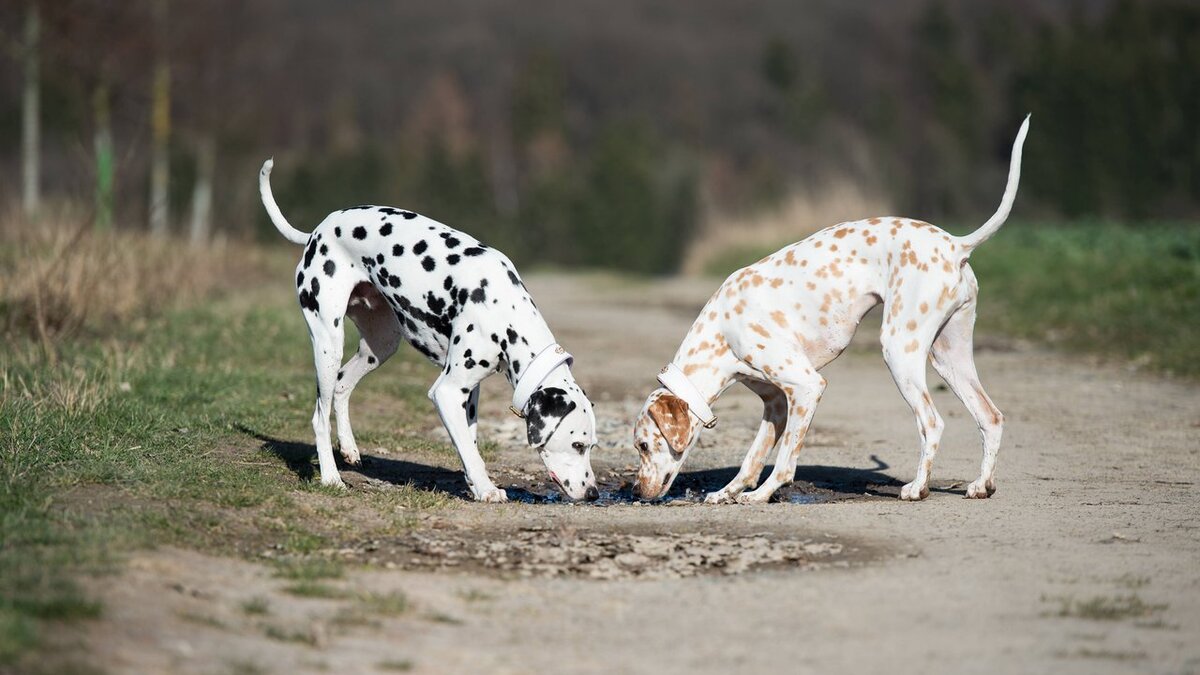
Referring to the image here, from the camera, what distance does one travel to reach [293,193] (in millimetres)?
43562

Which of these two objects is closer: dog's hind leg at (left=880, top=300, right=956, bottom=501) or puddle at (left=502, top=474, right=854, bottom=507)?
dog's hind leg at (left=880, top=300, right=956, bottom=501)

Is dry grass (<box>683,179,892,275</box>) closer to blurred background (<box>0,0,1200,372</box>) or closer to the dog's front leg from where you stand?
blurred background (<box>0,0,1200,372</box>)

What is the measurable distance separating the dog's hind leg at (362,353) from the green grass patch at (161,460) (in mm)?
279

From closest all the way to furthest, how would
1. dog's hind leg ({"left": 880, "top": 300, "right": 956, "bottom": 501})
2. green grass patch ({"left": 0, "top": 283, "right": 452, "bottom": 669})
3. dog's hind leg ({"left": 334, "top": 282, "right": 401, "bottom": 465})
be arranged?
green grass patch ({"left": 0, "top": 283, "right": 452, "bottom": 669}) → dog's hind leg ({"left": 880, "top": 300, "right": 956, "bottom": 501}) → dog's hind leg ({"left": 334, "top": 282, "right": 401, "bottom": 465})

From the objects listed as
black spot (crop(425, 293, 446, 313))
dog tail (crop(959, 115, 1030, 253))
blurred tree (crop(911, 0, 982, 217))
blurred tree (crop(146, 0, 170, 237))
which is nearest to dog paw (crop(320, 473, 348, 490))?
black spot (crop(425, 293, 446, 313))

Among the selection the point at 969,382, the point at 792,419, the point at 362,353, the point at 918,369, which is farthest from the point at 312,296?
the point at 969,382

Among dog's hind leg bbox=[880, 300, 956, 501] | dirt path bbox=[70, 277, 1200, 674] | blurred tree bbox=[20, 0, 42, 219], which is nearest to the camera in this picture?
dirt path bbox=[70, 277, 1200, 674]

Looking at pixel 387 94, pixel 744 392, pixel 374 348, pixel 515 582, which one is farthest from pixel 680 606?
pixel 387 94

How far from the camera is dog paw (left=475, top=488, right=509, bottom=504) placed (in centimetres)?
691

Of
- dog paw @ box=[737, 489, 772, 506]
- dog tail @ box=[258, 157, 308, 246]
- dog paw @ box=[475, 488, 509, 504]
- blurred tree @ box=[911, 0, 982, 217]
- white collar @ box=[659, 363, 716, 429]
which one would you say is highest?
blurred tree @ box=[911, 0, 982, 217]

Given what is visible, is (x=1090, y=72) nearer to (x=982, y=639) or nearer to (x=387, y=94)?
(x=387, y=94)

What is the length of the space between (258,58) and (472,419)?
29708 millimetres

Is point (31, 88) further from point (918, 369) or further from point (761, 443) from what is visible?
point (918, 369)

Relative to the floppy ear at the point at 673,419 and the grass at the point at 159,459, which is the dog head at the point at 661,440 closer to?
the floppy ear at the point at 673,419
